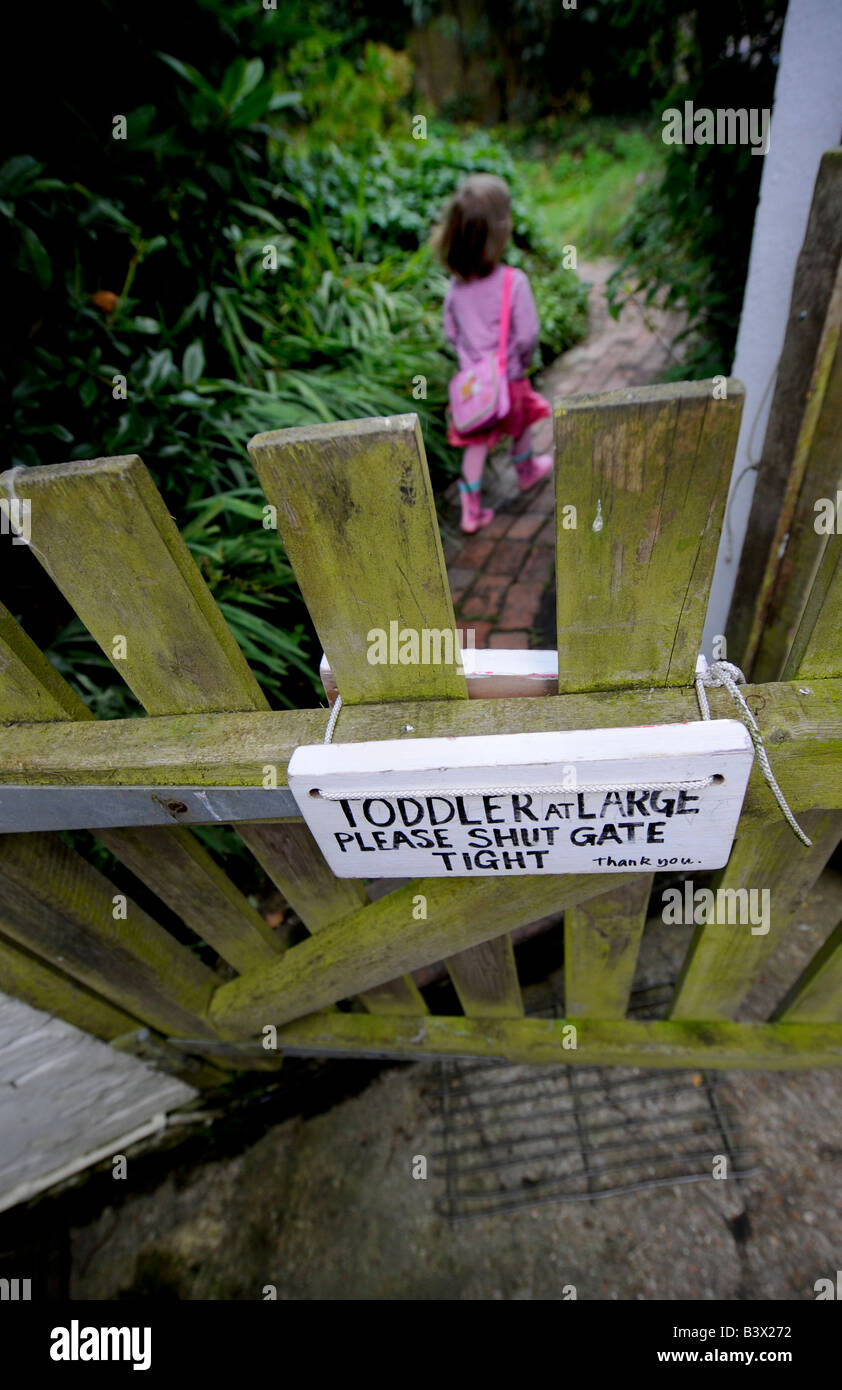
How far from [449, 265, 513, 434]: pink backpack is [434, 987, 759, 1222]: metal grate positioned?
109 inches

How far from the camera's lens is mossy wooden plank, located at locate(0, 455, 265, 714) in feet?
2.56

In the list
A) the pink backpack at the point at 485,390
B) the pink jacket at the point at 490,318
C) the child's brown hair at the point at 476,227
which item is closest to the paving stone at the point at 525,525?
the pink backpack at the point at 485,390

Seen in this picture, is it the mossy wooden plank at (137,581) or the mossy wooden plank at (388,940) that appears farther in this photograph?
the mossy wooden plank at (388,940)

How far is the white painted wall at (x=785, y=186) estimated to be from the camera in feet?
5.10

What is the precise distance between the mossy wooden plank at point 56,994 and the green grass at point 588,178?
7269mm

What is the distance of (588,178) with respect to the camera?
9.83 metres

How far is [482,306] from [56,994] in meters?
3.22

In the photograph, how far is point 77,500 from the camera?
0.79 metres

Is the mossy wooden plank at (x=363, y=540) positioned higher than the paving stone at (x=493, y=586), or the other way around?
the paving stone at (x=493, y=586)

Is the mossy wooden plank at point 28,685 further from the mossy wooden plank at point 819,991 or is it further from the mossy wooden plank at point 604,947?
the mossy wooden plank at point 819,991

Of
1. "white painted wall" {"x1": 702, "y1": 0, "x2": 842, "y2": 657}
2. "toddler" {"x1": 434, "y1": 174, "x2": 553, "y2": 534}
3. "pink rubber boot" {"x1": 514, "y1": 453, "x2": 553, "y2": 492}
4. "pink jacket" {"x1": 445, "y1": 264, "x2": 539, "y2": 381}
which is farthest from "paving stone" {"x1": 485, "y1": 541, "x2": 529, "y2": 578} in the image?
"white painted wall" {"x1": 702, "y1": 0, "x2": 842, "y2": 657}

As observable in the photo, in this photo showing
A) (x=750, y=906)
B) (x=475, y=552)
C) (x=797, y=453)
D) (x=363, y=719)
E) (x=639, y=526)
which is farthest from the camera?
(x=475, y=552)

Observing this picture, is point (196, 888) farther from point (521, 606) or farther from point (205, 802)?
point (521, 606)

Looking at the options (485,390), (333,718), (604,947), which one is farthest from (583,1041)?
(485,390)
